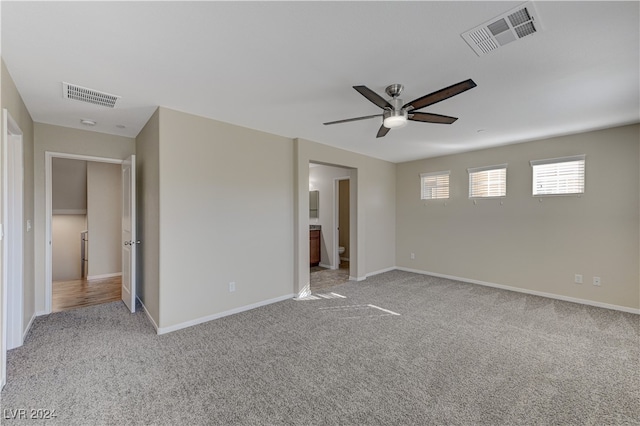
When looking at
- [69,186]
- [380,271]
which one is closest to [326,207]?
[380,271]

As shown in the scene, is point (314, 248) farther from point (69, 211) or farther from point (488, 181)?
point (69, 211)

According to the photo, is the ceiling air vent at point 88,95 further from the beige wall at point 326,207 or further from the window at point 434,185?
the window at point 434,185

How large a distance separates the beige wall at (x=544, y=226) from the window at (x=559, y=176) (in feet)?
0.29

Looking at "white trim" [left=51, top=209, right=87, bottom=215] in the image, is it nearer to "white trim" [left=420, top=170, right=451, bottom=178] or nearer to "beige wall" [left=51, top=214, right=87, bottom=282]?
"beige wall" [left=51, top=214, right=87, bottom=282]

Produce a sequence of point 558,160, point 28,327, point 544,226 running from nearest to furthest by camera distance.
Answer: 1. point 28,327
2. point 558,160
3. point 544,226

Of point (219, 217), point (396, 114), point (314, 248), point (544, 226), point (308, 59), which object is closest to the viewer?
point (308, 59)

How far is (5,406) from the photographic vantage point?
1936 millimetres

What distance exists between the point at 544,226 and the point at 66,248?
937 centimetres

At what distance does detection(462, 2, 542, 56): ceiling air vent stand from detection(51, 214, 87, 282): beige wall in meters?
7.94

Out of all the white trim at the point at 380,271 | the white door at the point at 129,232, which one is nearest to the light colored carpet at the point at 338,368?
the white door at the point at 129,232

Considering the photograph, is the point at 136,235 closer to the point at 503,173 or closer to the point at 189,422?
the point at 189,422

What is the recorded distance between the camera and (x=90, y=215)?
565 cm

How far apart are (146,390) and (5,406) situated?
872 millimetres

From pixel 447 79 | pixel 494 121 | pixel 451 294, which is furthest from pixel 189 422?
pixel 494 121
